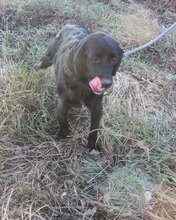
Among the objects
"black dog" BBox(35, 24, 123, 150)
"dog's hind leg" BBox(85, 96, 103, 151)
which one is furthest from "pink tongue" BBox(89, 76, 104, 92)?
"dog's hind leg" BBox(85, 96, 103, 151)

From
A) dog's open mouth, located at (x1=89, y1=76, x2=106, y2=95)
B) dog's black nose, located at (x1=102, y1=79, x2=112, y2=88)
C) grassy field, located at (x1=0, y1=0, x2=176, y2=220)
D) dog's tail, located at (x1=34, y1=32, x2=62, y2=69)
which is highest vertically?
dog's black nose, located at (x1=102, y1=79, x2=112, y2=88)

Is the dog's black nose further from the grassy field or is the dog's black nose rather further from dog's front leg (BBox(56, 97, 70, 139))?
the grassy field

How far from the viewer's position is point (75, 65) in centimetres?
229

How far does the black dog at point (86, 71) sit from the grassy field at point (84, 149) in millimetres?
304

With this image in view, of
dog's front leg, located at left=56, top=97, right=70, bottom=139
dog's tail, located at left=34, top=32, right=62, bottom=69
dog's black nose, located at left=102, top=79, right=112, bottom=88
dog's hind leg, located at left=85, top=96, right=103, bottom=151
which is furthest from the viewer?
dog's tail, located at left=34, top=32, right=62, bottom=69

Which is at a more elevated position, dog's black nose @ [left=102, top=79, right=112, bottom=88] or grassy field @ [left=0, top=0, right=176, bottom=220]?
dog's black nose @ [left=102, top=79, right=112, bottom=88]

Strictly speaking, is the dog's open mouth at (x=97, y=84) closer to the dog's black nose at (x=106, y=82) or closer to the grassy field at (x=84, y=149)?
the dog's black nose at (x=106, y=82)

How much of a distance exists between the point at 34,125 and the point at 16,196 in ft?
3.45

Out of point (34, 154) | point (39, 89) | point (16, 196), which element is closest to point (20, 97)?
point (39, 89)

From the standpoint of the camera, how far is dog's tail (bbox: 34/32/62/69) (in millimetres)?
3564

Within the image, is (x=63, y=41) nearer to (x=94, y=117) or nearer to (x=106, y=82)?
(x=94, y=117)

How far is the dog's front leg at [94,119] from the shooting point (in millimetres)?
2654

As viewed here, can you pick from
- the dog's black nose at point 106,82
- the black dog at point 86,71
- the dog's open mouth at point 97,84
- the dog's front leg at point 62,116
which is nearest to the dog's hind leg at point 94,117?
the black dog at point 86,71

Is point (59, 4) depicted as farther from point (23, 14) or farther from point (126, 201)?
point (126, 201)
